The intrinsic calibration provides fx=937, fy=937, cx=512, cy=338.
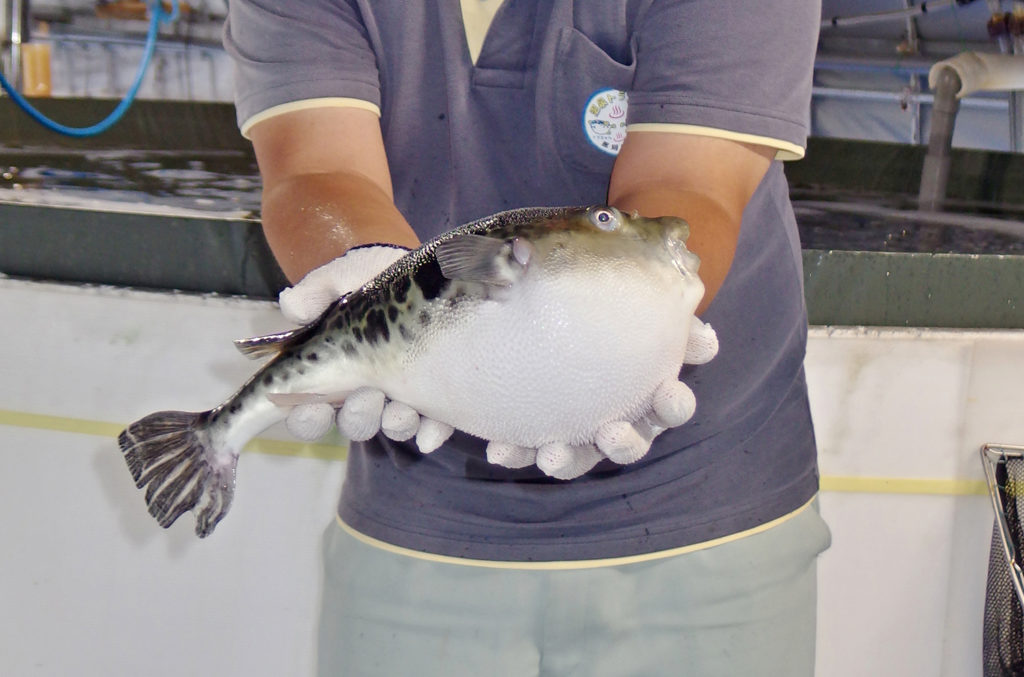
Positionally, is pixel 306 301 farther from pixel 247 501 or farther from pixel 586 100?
pixel 247 501

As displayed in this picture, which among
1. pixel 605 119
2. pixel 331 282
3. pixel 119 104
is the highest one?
pixel 605 119

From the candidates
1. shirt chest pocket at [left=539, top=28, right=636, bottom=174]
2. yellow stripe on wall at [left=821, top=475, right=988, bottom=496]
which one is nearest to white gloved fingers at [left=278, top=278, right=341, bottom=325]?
shirt chest pocket at [left=539, top=28, right=636, bottom=174]

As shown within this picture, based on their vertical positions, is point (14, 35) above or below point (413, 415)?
above

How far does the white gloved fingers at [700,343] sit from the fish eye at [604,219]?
12 centimetres

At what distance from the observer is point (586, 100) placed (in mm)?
980

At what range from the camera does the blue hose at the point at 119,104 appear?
2977 millimetres

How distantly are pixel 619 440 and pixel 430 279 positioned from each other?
187mm

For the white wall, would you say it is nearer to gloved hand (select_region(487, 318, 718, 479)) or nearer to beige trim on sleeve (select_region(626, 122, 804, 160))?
beige trim on sleeve (select_region(626, 122, 804, 160))

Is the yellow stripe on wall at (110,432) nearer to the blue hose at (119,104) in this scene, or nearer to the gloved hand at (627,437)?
the gloved hand at (627,437)

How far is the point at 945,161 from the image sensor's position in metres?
3.50

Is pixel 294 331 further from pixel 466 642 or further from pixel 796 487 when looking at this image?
pixel 796 487

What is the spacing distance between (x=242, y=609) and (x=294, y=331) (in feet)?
2.94

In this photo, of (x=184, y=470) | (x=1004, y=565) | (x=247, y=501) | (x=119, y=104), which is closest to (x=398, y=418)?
(x=184, y=470)

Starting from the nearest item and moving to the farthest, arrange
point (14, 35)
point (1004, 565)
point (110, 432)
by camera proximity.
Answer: point (1004, 565) → point (110, 432) → point (14, 35)
